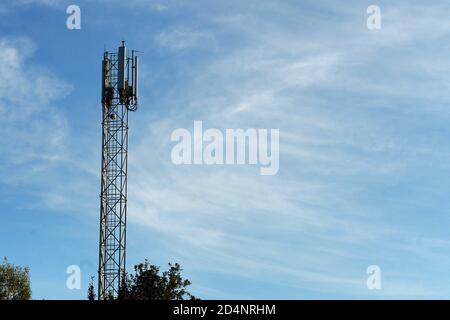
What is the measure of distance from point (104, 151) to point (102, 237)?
24.8 feet

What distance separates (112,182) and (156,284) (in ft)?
32.9

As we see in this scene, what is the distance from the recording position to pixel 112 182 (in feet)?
208

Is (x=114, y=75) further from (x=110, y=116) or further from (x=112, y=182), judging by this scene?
(x=112, y=182)

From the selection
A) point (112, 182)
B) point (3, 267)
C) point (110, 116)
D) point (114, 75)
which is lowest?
point (3, 267)

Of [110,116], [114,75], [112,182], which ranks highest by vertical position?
[114,75]

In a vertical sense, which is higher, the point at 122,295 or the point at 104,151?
the point at 104,151

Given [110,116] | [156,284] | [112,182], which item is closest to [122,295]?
[156,284]

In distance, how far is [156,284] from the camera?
5950 cm
